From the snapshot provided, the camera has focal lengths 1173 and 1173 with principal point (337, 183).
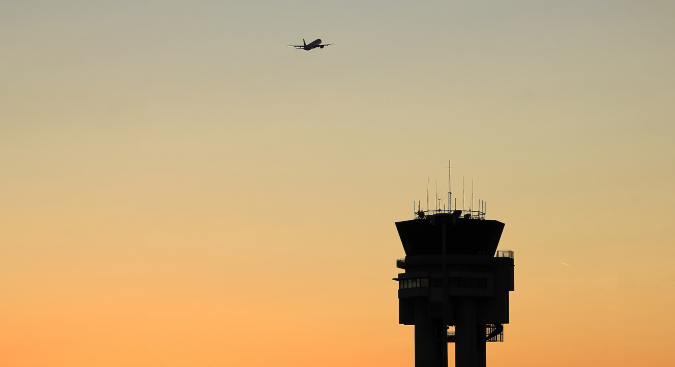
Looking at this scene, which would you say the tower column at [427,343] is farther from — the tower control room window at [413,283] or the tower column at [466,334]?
the tower column at [466,334]

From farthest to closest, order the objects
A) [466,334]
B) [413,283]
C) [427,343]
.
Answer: [413,283] → [427,343] → [466,334]

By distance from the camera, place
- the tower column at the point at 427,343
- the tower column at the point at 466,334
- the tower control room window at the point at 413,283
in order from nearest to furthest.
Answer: the tower column at the point at 466,334
the tower column at the point at 427,343
the tower control room window at the point at 413,283

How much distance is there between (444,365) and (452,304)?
30.5ft

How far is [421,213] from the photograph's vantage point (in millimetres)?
185250

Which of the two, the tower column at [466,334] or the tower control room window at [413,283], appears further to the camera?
the tower control room window at [413,283]

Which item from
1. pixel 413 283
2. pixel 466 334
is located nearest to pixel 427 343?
pixel 466 334

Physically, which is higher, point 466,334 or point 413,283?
point 413,283

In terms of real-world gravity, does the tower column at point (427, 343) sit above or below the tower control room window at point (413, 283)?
below

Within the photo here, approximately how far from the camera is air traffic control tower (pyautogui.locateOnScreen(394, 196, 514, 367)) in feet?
584

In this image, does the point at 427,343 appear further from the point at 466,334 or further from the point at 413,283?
the point at 413,283

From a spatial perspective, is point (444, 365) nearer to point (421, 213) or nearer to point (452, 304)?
point (452, 304)

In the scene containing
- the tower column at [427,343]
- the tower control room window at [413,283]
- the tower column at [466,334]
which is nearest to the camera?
the tower column at [466,334]

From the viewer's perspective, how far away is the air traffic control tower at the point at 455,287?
178 meters

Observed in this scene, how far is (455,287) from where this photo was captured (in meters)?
179
